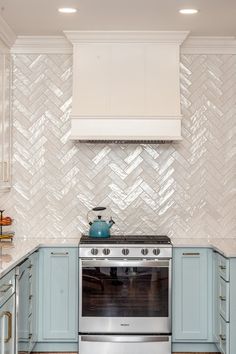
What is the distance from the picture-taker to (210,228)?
5938 millimetres

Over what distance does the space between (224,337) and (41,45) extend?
297 cm

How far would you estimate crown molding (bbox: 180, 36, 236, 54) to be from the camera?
5832mm

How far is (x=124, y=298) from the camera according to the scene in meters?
5.34

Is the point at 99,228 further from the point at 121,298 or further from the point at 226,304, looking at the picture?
the point at 226,304

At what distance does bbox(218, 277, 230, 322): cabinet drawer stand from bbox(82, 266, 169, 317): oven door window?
0.44 meters

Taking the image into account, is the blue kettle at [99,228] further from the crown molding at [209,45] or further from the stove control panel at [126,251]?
the crown molding at [209,45]

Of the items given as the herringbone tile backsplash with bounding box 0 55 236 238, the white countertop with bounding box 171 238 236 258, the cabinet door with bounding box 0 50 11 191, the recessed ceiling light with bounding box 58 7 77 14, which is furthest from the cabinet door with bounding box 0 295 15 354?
the recessed ceiling light with bounding box 58 7 77 14

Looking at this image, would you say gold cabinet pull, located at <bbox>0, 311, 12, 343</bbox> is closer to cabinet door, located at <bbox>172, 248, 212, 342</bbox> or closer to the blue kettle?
the blue kettle

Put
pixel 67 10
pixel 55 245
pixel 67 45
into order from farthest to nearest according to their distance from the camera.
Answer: pixel 67 45
pixel 55 245
pixel 67 10

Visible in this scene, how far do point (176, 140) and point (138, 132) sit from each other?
13.4 inches

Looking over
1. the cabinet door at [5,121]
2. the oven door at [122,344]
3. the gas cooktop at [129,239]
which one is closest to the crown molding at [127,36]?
the cabinet door at [5,121]

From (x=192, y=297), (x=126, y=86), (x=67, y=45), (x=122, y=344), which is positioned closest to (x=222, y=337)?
(x=192, y=297)

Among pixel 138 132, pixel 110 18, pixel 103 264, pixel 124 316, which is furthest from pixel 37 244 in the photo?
pixel 110 18

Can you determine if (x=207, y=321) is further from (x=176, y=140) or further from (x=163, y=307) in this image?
(x=176, y=140)
